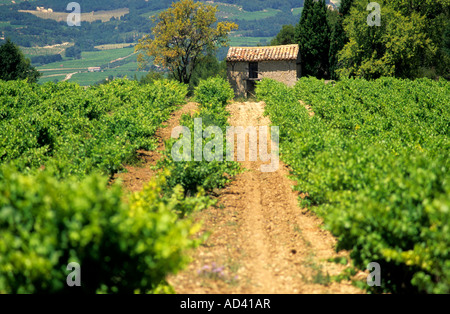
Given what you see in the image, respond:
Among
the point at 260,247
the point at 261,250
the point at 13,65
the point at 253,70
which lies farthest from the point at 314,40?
the point at 261,250

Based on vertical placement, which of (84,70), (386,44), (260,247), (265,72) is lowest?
(260,247)

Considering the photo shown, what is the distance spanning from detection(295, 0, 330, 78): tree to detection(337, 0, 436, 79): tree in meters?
3.71

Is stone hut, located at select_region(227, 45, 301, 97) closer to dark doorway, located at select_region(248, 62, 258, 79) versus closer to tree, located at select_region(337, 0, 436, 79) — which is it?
dark doorway, located at select_region(248, 62, 258, 79)

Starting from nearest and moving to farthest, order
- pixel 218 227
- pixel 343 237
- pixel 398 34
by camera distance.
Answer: pixel 343 237 < pixel 218 227 < pixel 398 34

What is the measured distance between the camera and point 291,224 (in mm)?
9609

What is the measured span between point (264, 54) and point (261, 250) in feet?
119

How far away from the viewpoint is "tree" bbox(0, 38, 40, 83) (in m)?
46.5

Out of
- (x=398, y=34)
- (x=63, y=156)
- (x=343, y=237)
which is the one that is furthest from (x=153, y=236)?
(x=398, y=34)

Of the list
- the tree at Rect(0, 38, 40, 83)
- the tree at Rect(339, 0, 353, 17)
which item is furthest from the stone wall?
the tree at Rect(0, 38, 40, 83)

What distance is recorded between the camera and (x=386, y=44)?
125 ft

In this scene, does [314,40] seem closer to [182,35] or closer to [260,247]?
[182,35]

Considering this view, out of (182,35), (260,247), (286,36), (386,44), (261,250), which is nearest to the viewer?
(261,250)

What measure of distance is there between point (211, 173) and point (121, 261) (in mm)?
6209
